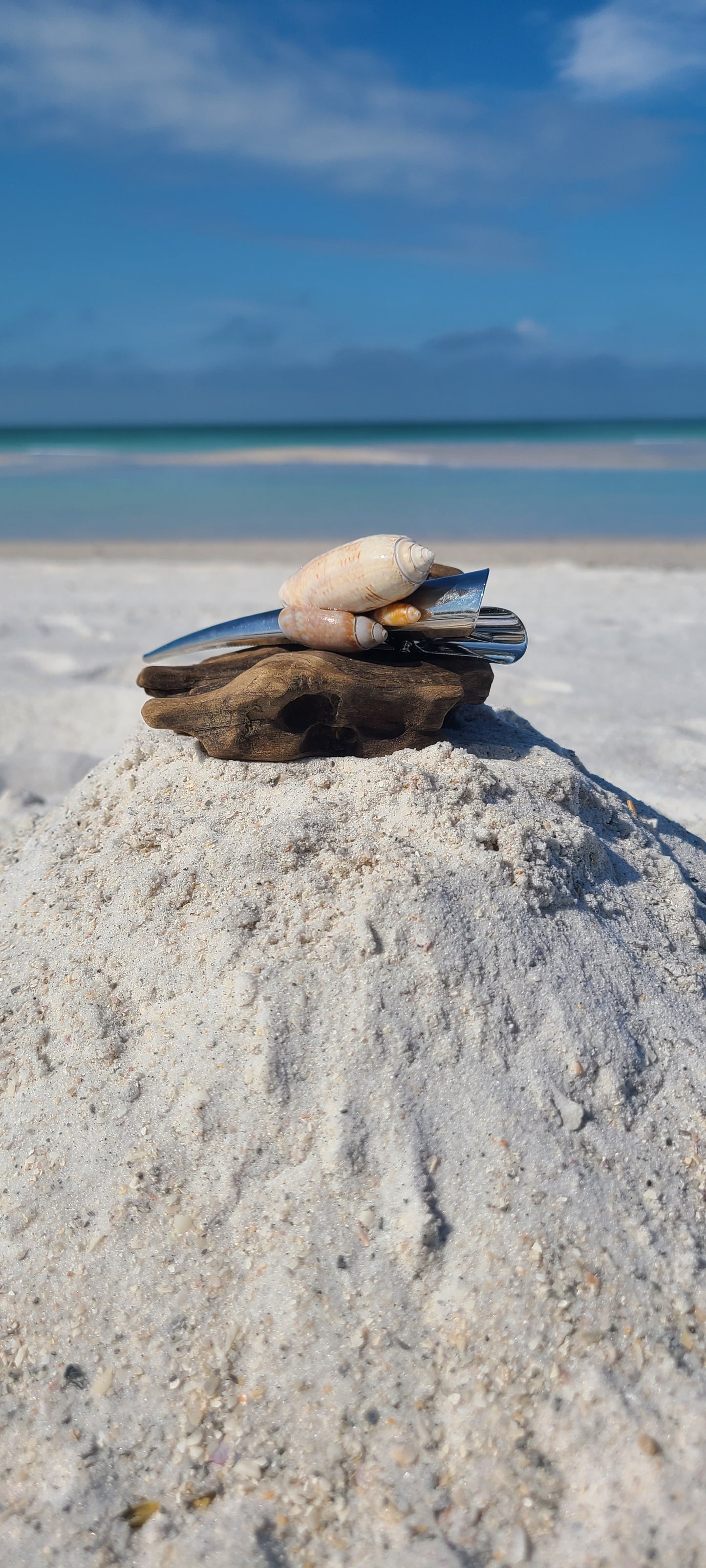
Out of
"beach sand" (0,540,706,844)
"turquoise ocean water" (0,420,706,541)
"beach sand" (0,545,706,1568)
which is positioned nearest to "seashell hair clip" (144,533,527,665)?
"beach sand" (0,545,706,1568)

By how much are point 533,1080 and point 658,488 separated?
19.1 metres

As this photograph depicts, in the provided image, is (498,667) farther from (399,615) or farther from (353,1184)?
(353,1184)

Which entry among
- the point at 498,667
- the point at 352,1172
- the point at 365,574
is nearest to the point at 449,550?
the point at 498,667

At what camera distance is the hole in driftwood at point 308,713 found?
260cm

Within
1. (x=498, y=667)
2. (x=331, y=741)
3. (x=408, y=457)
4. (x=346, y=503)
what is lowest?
(x=498, y=667)

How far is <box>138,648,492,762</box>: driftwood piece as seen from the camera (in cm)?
258

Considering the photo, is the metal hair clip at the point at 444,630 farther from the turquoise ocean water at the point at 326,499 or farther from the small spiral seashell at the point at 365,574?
the turquoise ocean water at the point at 326,499

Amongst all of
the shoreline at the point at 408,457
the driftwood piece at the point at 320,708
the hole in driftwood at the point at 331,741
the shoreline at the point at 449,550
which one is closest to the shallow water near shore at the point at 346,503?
the shoreline at the point at 449,550

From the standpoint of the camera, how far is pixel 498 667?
605 cm

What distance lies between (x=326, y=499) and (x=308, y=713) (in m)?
15.5

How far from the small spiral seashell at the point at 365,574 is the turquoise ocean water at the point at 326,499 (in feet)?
34.3

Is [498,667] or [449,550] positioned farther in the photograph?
[449,550]

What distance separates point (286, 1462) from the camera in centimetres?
166

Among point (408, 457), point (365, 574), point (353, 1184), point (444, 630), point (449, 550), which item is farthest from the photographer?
point (408, 457)
